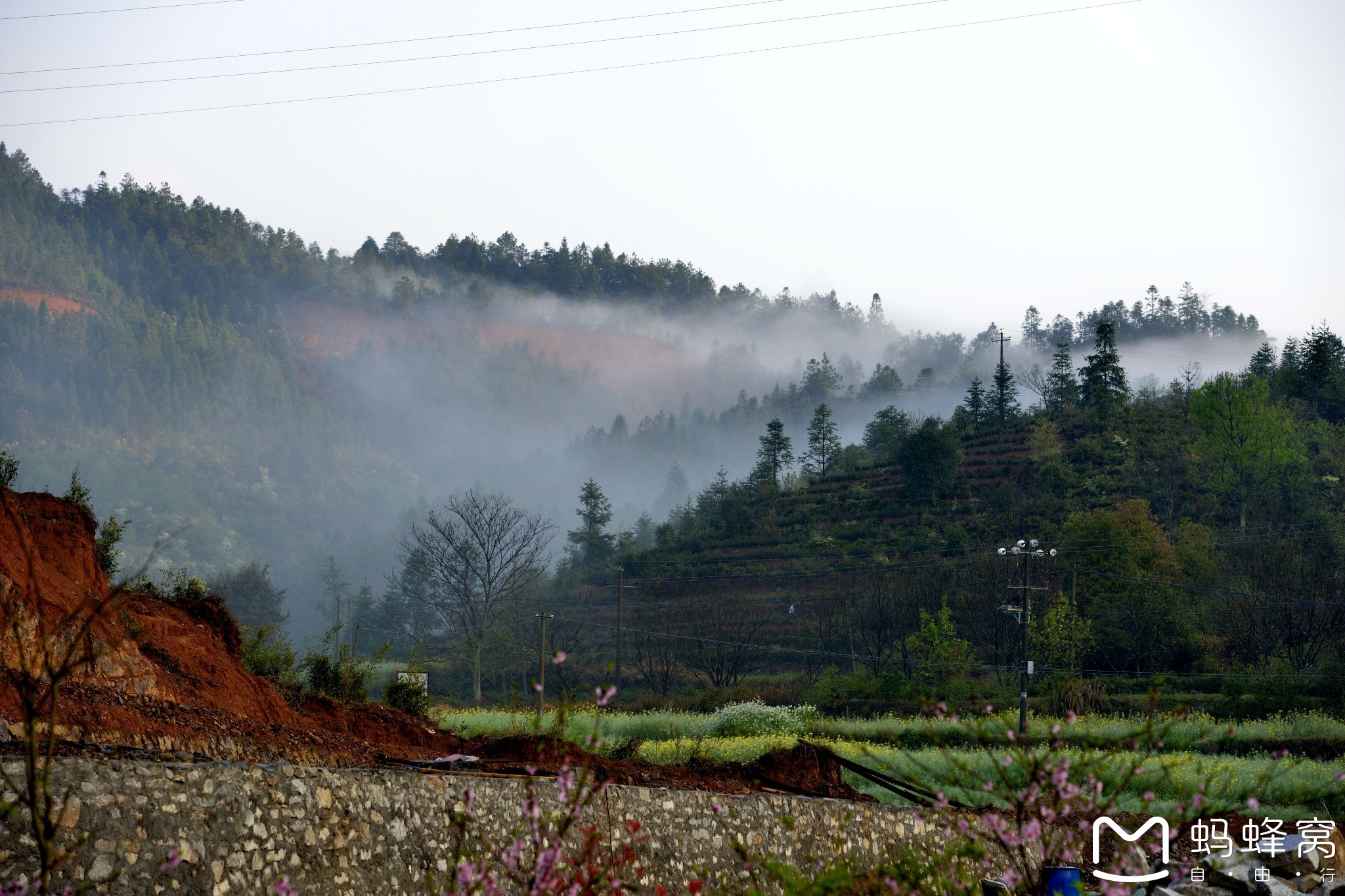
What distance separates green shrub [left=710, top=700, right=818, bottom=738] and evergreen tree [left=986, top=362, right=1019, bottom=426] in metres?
67.5

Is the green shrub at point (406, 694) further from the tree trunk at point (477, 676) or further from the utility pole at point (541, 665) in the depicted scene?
the tree trunk at point (477, 676)

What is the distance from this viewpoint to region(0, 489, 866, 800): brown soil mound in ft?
25.8

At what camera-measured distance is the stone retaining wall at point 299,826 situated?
475cm

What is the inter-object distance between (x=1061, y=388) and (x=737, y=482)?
30.7 m

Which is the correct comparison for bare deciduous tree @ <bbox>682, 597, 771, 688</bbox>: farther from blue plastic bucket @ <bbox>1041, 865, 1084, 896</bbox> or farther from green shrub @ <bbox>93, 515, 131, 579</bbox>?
blue plastic bucket @ <bbox>1041, 865, 1084, 896</bbox>

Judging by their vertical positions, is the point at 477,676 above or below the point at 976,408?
below

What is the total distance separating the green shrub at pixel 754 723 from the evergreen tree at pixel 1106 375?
64598mm

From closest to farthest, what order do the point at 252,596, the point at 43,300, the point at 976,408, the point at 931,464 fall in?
the point at 931,464
the point at 252,596
the point at 976,408
the point at 43,300

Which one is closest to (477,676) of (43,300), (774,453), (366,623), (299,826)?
(366,623)

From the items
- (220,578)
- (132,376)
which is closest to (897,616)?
(220,578)

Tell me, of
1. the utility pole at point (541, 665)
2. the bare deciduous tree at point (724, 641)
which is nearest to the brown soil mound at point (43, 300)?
the utility pole at point (541, 665)

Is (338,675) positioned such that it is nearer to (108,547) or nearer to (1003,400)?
(108,547)

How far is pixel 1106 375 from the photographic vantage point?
8631 centimetres

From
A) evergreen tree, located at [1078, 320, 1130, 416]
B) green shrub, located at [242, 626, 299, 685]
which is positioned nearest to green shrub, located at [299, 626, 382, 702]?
green shrub, located at [242, 626, 299, 685]
